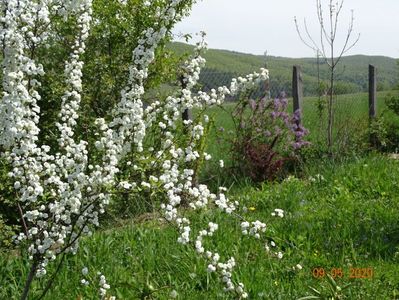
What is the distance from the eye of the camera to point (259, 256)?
4.49 m

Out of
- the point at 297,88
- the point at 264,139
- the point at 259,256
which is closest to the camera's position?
the point at 259,256

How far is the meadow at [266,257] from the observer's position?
3.89 meters

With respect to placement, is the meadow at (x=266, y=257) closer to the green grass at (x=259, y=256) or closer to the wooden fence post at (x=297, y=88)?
the green grass at (x=259, y=256)

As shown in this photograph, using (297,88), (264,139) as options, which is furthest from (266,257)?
(297,88)

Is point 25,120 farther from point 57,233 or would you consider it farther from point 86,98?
point 86,98

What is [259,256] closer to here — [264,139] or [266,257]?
[266,257]

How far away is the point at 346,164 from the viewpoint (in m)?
7.97

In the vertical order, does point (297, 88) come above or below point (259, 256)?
above

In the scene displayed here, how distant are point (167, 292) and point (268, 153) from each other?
181 inches

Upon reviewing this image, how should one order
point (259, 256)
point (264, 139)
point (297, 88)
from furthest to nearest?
1. point (297, 88)
2. point (264, 139)
3. point (259, 256)

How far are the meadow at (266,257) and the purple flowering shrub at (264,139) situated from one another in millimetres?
1754

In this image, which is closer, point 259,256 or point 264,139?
point 259,256

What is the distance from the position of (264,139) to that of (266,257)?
14.2 ft

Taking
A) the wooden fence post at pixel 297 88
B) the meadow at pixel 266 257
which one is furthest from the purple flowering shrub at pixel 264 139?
the meadow at pixel 266 257
